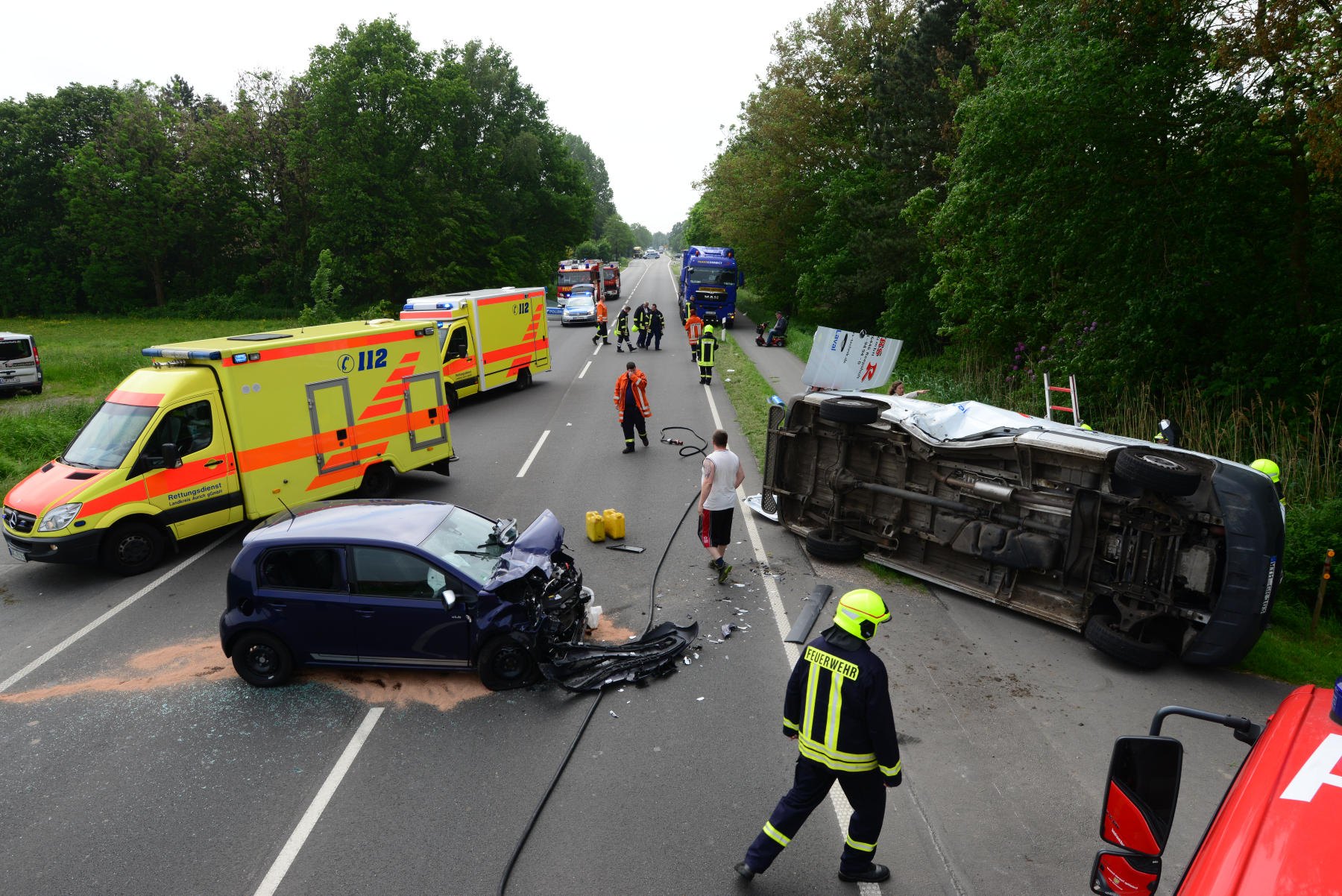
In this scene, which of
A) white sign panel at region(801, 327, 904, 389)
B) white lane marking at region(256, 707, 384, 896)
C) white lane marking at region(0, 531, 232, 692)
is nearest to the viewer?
white lane marking at region(256, 707, 384, 896)

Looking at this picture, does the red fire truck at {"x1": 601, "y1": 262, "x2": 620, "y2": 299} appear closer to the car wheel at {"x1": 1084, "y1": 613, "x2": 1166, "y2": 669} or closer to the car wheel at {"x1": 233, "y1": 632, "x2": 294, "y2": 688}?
the car wheel at {"x1": 233, "y1": 632, "x2": 294, "y2": 688}

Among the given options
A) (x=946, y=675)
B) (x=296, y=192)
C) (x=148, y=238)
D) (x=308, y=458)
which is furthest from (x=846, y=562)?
(x=148, y=238)

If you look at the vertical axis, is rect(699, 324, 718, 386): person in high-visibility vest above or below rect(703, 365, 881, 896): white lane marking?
above

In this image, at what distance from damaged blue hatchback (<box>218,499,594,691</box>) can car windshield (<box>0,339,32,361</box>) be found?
19.9 meters

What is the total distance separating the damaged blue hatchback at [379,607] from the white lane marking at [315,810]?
0.68 metres

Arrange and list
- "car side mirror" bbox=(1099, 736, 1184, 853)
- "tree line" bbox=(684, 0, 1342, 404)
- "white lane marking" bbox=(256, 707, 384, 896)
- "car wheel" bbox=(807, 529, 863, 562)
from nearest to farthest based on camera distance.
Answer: "car side mirror" bbox=(1099, 736, 1184, 853) < "white lane marking" bbox=(256, 707, 384, 896) < "car wheel" bbox=(807, 529, 863, 562) < "tree line" bbox=(684, 0, 1342, 404)

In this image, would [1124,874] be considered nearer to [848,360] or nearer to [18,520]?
[848,360]

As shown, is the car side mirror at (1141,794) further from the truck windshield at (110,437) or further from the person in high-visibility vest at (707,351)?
the person in high-visibility vest at (707,351)

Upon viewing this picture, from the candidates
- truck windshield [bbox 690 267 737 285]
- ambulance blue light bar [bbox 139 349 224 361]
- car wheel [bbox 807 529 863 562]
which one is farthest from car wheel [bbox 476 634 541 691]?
truck windshield [bbox 690 267 737 285]

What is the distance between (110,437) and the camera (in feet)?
30.9

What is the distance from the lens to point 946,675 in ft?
22.6

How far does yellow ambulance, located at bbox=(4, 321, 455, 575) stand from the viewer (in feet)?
29.5

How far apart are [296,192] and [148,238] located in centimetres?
1012

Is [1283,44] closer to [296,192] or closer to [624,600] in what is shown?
[624,600]
